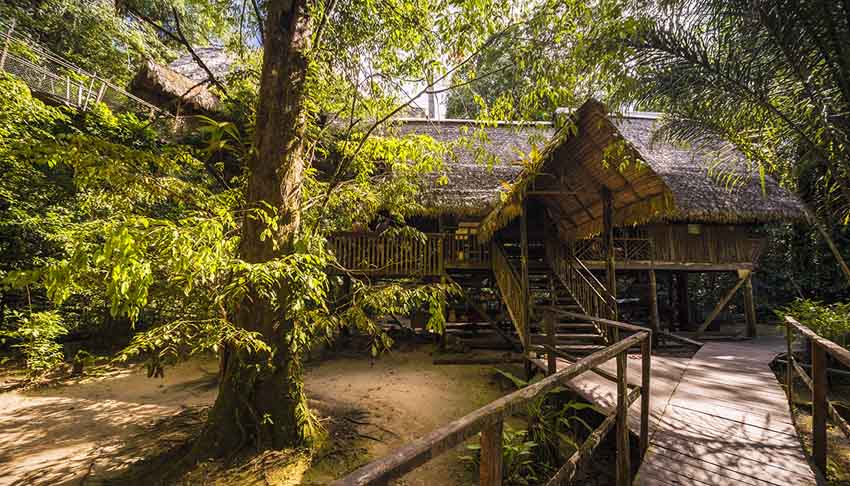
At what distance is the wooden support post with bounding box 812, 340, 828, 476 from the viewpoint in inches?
96.2

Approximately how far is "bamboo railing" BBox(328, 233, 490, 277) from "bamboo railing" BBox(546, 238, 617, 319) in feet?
5.27

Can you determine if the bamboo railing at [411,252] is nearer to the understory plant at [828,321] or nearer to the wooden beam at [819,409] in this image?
the understory plant at [828,321]

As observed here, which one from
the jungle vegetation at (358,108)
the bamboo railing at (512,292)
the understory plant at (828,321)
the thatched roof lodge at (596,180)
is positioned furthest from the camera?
the bamboo railing at (512,292)

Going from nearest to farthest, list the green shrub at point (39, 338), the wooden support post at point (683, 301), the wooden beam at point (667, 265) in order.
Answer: the green shrub at point (39, 338) → the wooden beam at point (667, 265) → the wooden support post at point (683, 301)

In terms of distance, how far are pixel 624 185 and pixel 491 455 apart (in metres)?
5.60

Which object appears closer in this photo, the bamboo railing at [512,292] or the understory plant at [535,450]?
the understory plant at [535,450]

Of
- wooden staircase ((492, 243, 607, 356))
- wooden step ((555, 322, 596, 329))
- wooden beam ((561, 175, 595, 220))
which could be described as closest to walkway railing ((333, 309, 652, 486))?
wooden staircase ((492, 243, 607, 356))

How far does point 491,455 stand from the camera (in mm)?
1202

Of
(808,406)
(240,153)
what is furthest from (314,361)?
(808,406)

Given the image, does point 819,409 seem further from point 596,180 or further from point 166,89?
point 166,89

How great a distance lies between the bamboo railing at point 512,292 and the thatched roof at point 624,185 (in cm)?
80

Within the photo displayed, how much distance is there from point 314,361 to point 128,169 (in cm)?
673

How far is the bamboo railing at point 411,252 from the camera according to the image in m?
8.30

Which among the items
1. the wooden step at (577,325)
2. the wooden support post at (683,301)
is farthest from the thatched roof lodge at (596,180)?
the wooden support post at (683,301)
